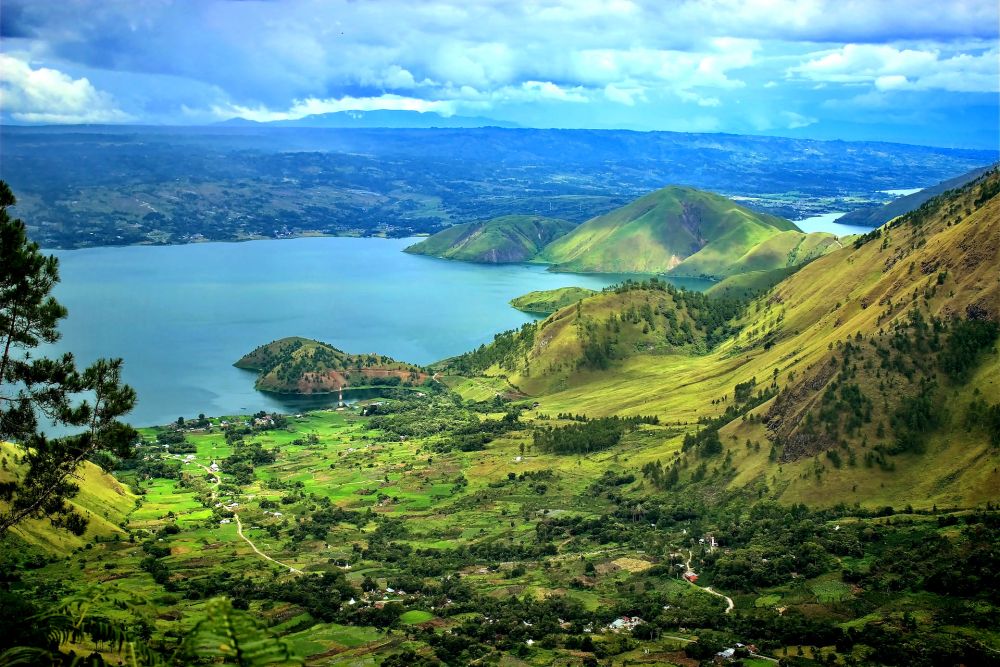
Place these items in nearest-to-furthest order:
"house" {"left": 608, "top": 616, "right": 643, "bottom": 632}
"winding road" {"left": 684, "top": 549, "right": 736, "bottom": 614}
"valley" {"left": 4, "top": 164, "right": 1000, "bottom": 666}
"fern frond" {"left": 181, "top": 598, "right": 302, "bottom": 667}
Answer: "fern frond" {"left": 181, "top": 598, "right": 302, "bottom": 667}, "valley" {"left": 4, "top": 164, "right": 1000, "bottom": 666}, "house" {"left": 608, "top": 616, "right": 643, "bottom": 632}, "winding road" {"left": 684, "top": 549, "right": 736, "bottom": 614}

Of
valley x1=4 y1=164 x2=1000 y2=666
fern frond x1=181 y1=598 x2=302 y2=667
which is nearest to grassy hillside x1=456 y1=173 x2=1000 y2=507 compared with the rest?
valley x1=4 y1=164 x2=1000 y2=666

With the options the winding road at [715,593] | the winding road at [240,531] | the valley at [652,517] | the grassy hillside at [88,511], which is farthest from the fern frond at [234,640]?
the winding road at [240,531]

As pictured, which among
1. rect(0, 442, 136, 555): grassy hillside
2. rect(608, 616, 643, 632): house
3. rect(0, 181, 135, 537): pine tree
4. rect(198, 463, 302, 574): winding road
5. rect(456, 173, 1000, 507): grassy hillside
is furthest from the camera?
rect(198, 463, 302, 574): winding road

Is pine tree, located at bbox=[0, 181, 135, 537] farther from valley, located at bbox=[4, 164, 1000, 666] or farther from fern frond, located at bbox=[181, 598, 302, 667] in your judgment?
fern frond, located at bbox=[181, 598, 302, 667]

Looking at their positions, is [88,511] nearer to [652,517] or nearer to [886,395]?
[652,517]

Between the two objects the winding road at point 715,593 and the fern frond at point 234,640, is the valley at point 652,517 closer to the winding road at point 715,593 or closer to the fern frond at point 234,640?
the winding road at point 715,593

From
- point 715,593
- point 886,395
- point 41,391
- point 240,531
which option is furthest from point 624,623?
point 41,391
